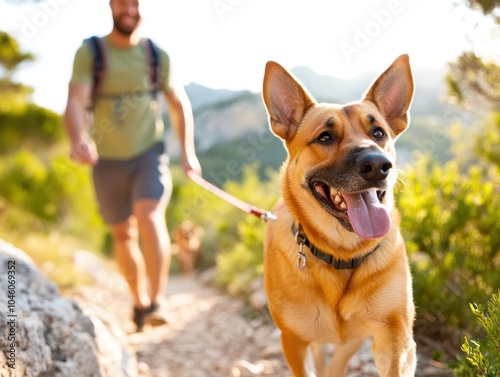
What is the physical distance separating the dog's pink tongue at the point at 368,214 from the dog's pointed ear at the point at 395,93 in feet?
2.24

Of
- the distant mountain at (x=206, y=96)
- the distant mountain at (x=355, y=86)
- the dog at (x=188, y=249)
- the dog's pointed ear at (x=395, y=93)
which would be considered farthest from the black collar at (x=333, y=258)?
the distant mountain at (x=206, y=96)

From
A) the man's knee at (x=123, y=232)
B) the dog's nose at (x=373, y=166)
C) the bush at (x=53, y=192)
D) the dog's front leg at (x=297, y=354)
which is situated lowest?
the bush at (x=53, y=192)

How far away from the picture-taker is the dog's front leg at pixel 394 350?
88.8 inches

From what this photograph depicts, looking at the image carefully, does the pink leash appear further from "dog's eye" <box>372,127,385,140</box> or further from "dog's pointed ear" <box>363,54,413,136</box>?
"dog's pointed ear" <box>363,54,413,136</box>

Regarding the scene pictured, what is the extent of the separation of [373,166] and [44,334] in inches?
74.0

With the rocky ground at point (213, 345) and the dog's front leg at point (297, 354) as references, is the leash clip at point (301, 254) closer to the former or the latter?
the dog's front leg at point (297, 354)

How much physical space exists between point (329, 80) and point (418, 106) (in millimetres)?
19318

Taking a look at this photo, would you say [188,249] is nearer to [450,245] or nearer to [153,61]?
[153,61]

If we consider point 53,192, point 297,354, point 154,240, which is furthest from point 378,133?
point 53,192

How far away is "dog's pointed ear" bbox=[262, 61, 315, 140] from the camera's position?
2.94 m

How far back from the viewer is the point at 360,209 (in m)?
2.48

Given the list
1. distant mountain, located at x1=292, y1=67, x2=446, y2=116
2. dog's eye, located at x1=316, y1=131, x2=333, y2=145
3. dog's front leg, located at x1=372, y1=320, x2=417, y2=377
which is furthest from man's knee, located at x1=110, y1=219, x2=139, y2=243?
distant mountain, located at x1=292, y1=67, x2=446, y2=116

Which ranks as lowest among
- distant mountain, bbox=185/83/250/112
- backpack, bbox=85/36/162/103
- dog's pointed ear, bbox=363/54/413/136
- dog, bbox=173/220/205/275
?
distant mountain, bbox=185/83/250/112

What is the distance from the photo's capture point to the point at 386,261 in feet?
8.41
